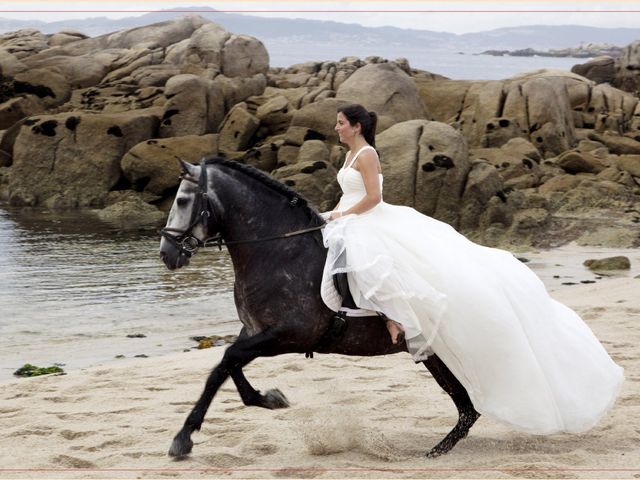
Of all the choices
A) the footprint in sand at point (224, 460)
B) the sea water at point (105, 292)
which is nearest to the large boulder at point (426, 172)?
the sea water at point (105, 292)

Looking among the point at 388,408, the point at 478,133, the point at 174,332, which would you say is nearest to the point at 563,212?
the point at 478,133

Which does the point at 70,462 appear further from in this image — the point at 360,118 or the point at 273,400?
the point at 360,118

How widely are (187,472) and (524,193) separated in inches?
727

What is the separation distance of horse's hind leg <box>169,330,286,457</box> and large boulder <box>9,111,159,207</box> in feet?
74.6

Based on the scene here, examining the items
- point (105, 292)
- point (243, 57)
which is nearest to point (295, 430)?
point (105, 292)

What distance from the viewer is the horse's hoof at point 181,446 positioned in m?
6.94

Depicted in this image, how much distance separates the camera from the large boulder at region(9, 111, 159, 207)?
29047 millimetres

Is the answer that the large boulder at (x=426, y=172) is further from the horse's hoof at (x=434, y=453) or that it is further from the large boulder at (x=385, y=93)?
the horse's hoof at (x=434, y=453)

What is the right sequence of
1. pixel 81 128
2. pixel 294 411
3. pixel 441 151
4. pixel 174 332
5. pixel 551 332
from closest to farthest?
pixel 551 332
pixel 294 411
pixel 174 332
pixel 441 151
pixel 81 128

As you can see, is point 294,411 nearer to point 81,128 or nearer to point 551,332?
point 551,332

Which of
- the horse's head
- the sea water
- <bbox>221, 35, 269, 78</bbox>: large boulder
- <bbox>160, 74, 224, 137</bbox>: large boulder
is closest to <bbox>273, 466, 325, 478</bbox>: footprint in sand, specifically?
the horse's head

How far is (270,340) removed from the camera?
22.9ft

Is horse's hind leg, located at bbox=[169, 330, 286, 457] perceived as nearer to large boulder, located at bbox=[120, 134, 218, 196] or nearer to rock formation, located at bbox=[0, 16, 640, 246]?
rock formation, located at bbox=[0, 16, 640, 246]

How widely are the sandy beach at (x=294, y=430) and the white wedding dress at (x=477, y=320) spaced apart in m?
0.34
